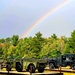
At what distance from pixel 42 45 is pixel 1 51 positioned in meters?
22.5

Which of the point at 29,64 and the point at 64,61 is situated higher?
the point at 64,61

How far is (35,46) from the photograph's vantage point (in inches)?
2758

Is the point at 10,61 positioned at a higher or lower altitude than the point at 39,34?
lower

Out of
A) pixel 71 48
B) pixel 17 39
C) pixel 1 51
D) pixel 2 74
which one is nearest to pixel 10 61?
pixel 2 74

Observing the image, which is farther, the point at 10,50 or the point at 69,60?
the point at 10,50

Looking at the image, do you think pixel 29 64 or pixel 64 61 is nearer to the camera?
A: pixel 29 64

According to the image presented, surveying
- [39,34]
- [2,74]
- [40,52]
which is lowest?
[2,74]

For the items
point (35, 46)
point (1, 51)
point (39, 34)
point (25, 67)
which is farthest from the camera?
point (1, 51)

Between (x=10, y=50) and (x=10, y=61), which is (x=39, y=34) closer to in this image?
(x=10, y=50)

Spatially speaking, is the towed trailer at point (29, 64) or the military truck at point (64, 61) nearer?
the towed trailer at point (29, 64)

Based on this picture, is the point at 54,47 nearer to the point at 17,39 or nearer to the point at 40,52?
the point at 40,52

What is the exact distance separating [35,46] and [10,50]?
595 inches

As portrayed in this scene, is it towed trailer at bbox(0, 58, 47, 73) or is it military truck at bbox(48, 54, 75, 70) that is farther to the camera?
military truck at bbox(48, 54, 75, 70)

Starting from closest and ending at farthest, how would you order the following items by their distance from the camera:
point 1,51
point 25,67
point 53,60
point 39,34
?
point 25,67 < point 53,60 < point 39,34 < point 1,51
